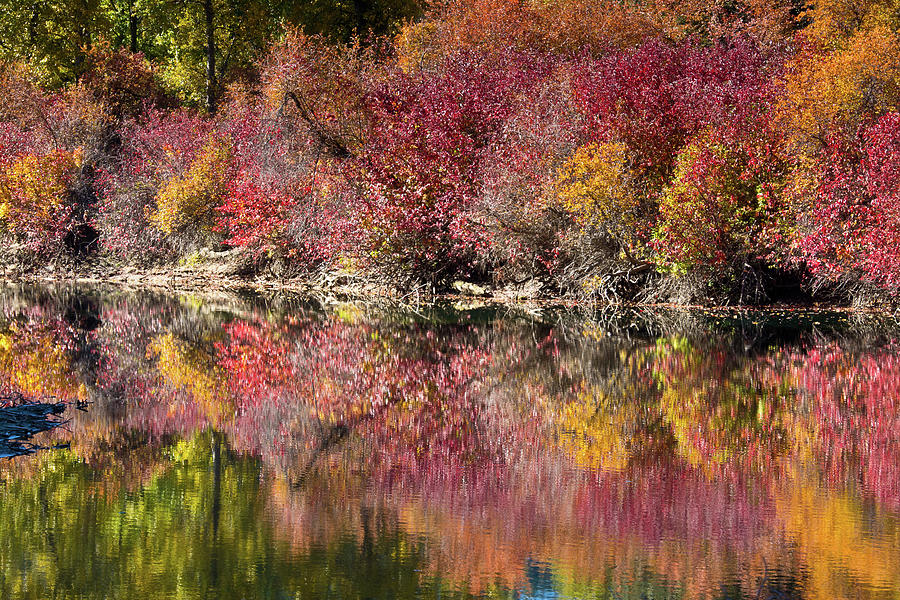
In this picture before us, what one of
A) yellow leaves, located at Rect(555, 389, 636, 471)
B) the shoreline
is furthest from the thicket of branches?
yellow leaves, located at Rect(555, 389, 636, 471)

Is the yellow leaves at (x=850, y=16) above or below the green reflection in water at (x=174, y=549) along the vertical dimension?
above

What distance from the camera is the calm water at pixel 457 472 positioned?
686cm

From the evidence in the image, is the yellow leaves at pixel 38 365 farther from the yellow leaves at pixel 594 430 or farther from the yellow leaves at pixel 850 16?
the yellow leaves at pixel 850 16

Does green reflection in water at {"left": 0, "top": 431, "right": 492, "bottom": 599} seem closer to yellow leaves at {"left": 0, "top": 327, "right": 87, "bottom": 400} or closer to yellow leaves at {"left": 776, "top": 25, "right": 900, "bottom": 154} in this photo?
yellow leaves at {"left": 0, "top": 327, "right": 87, "bottom": 400}

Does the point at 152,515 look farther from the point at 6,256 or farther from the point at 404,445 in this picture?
the point at 6,256

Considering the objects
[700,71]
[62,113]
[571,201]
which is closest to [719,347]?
[571,201]

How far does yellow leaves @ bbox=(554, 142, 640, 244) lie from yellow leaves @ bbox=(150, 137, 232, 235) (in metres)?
14.4

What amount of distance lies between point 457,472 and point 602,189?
1738cm

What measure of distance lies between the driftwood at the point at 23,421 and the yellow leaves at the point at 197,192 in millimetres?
25028

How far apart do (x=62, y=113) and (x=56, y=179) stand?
4.11 meters

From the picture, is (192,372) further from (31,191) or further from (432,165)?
(31,191)

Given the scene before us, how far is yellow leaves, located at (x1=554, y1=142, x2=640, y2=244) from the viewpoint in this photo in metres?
26.0

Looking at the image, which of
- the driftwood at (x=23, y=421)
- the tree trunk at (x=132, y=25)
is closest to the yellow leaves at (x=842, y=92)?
the driftwood at (x=23, y=421)

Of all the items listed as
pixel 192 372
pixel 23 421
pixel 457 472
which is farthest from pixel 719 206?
pixel 23 421
